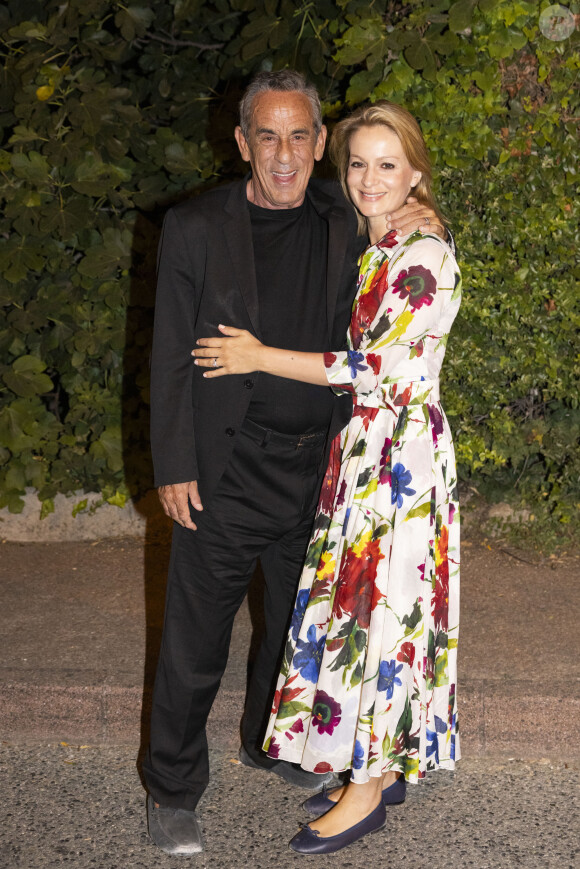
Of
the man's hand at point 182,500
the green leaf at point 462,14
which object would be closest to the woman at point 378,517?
the man's hand at point 182,500

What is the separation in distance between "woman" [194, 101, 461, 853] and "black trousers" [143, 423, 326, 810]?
150 mm

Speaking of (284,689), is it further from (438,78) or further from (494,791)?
(438,78)

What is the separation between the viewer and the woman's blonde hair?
2818mm

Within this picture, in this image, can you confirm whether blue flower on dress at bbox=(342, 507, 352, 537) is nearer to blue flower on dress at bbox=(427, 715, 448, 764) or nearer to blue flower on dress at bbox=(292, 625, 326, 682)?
blue flower on dress at bbox=(292, 625, 326, 682)

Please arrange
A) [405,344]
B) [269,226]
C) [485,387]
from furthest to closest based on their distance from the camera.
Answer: [485,387] < [269,226] < [405,344]

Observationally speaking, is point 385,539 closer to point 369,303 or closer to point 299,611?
point 299,611

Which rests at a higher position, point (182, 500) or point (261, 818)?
point (182, 500)

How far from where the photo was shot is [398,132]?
282 cm

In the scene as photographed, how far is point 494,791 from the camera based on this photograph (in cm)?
327

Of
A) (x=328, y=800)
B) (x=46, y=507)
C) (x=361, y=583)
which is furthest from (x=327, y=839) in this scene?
(x=46, y=507)

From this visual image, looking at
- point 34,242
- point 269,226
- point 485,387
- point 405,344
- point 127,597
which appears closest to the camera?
point 405,344

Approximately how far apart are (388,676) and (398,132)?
1.56m

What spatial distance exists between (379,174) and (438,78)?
206 cm

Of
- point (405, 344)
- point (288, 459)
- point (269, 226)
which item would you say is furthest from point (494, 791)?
point (269, 226)
